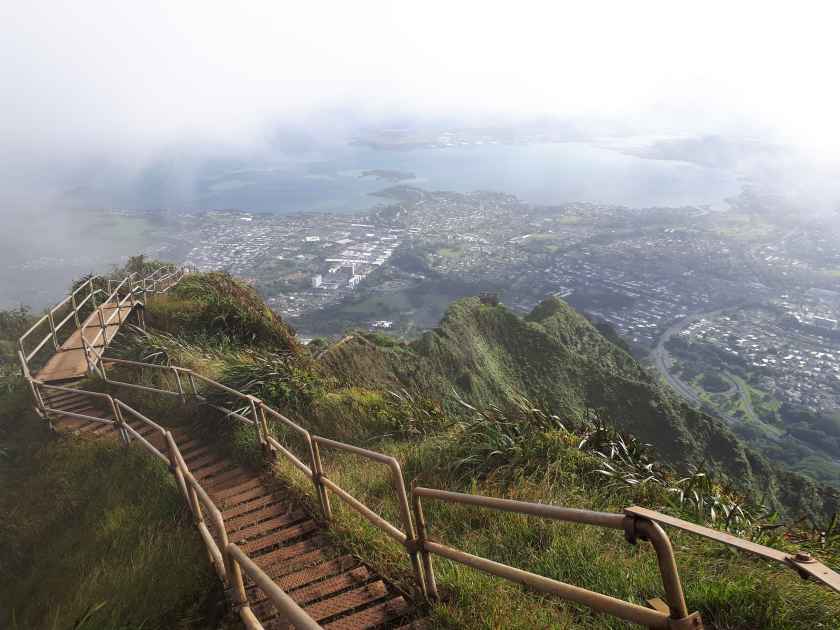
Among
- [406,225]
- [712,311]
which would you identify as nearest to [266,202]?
[406,225]

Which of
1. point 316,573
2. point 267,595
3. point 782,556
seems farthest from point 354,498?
point 782,556

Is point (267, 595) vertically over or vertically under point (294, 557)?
over

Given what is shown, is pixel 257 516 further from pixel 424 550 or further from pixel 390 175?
pixel 390 175

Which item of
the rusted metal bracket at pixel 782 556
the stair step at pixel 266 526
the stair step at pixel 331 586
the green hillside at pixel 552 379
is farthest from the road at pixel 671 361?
the rusted metal bracket at pixel 782 556

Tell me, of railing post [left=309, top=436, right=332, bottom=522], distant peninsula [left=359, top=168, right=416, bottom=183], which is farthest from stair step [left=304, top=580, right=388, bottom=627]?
distant peninsula [left=359, top=168, right=416, bottom=183]

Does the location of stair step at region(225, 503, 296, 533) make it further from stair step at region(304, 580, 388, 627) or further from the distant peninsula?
the distant peninsula
